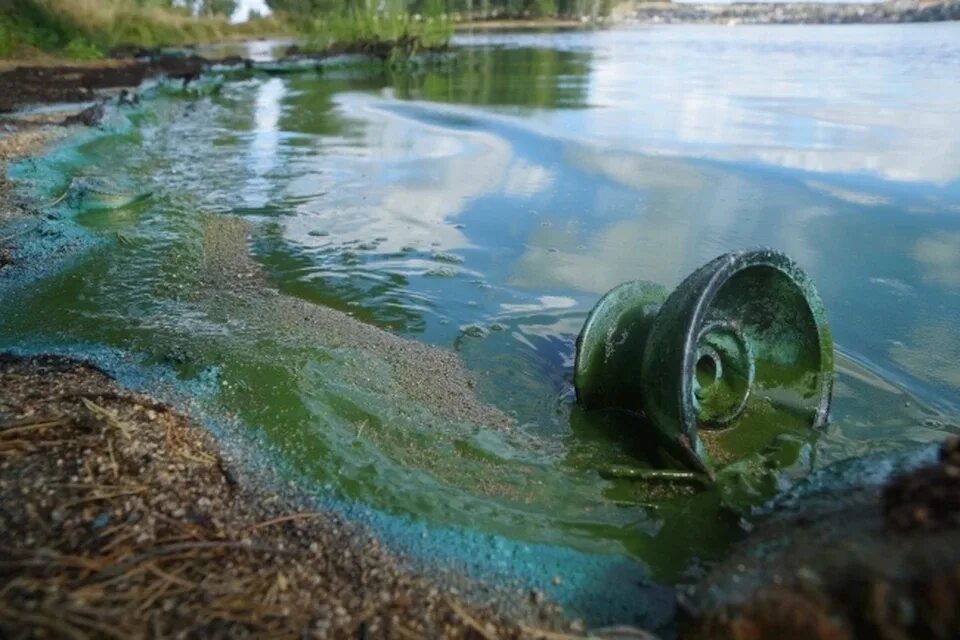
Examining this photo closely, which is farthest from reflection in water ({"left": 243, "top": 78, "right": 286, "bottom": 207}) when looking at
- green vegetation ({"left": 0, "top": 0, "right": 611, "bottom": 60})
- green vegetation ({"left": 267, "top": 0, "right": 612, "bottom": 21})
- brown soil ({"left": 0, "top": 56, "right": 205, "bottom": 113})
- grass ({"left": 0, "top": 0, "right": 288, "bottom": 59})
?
green vegetation ({"left": 267, "top": 0, "right": 612, "bottom": 21})

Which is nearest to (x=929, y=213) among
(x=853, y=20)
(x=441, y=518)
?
(x=441, y=518)

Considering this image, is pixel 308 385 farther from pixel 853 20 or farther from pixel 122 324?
pixel 853 20

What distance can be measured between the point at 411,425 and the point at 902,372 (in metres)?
3.50

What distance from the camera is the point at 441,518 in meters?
3.32

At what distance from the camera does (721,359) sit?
13.9ft

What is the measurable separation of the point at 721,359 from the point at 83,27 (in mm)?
33489

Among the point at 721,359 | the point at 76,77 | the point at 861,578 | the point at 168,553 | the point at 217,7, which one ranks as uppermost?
the point at 217,7

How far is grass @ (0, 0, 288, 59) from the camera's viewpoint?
2555 centimetres

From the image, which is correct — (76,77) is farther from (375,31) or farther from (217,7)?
(217,7)

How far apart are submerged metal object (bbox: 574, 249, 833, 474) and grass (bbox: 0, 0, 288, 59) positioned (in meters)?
26.9

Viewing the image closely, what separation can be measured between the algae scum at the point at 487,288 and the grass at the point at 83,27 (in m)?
15.5

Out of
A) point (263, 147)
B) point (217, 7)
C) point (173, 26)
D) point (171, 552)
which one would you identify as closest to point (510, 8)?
point (217, 7)

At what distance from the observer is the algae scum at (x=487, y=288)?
348 cm

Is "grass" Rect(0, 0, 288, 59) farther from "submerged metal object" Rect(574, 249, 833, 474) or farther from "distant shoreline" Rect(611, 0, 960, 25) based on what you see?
"distant shoreline" Rect(611, 0, 960, 25)
